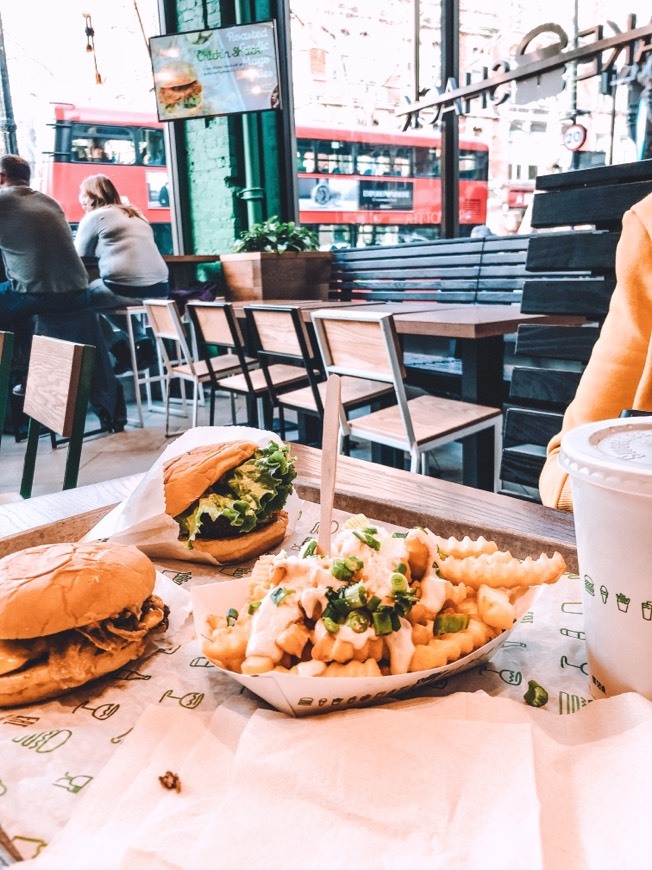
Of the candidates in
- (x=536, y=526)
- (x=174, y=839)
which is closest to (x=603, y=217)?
(x=536, y=526)

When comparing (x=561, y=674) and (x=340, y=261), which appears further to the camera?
(x=340, y=261)

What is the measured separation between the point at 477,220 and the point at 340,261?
1.34 m

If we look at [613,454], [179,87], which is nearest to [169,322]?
[179,87]

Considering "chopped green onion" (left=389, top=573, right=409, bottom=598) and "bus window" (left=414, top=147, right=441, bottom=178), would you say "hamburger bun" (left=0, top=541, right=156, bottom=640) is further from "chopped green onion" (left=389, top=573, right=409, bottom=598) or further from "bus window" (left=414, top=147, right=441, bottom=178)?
"bus window" (left=414, top=147, right=441, bottom=178)

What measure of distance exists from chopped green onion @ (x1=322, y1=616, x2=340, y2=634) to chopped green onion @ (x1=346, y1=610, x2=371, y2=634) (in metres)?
0.01

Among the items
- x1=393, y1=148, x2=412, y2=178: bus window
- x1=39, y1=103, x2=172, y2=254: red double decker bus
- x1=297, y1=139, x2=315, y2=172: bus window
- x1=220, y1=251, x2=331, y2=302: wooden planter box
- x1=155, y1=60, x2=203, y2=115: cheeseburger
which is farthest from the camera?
x1=297, y1=139, x2=315, y2=172: bus window

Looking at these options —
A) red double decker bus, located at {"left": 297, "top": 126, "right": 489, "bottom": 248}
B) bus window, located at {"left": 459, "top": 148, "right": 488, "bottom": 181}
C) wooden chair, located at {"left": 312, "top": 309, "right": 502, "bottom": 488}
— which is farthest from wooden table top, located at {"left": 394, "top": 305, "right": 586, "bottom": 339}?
red double decker bus, located at {"left": 297, "top": 126, "right": 489, "bottom": 248}

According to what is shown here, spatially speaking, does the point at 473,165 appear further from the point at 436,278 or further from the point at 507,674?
the point at 507,674

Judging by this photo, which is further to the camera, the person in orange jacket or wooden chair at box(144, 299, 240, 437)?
wooden chair at box(144, 299, 240, 437)

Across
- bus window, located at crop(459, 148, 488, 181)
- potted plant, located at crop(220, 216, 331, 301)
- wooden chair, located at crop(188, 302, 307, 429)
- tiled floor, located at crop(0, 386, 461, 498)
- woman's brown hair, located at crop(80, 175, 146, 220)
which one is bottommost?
tiled floor, located at crop(0, 386, 461, 498)

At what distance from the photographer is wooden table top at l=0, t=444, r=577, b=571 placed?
3.08 feet

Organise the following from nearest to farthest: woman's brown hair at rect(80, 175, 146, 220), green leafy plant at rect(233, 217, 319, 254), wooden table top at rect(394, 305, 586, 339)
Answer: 1. wooden table top at rect(394, 305, 586, 339)
2. woman's brown hair at rect(80, 175, 146, 220)
3. green leafy plant at rect(233, 217, 319, 254)

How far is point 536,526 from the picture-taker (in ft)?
3.16

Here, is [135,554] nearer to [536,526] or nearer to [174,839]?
[174,839]
